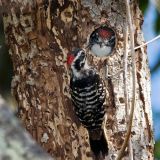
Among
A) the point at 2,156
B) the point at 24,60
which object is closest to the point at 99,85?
the point at 24,60

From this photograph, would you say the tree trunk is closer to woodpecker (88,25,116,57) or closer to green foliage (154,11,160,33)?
woodpecker (88,25,116,57)

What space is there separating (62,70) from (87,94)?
0.58ft

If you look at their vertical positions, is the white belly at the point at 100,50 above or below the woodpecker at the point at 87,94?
above

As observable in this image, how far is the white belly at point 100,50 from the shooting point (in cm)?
247

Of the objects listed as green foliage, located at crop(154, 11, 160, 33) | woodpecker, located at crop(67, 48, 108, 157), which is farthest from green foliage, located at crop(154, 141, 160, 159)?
green foliage, located at crop(154, 11, 160, 33)

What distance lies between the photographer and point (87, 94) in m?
2.39

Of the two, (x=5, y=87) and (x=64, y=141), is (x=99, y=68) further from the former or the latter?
(x=5, y=87)

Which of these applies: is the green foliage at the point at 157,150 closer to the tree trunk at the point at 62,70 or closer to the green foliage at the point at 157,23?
the tree trunk at the point at 62,70

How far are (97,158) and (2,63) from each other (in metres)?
0.97

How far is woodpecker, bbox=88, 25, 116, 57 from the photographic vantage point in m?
2.46

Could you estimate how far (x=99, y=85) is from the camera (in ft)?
7.84

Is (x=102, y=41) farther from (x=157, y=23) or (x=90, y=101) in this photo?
(x=157, y=23)

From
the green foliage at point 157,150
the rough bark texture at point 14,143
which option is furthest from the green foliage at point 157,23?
the rough bark texture at point 14,143

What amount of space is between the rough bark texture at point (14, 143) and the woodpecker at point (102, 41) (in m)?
1.99
